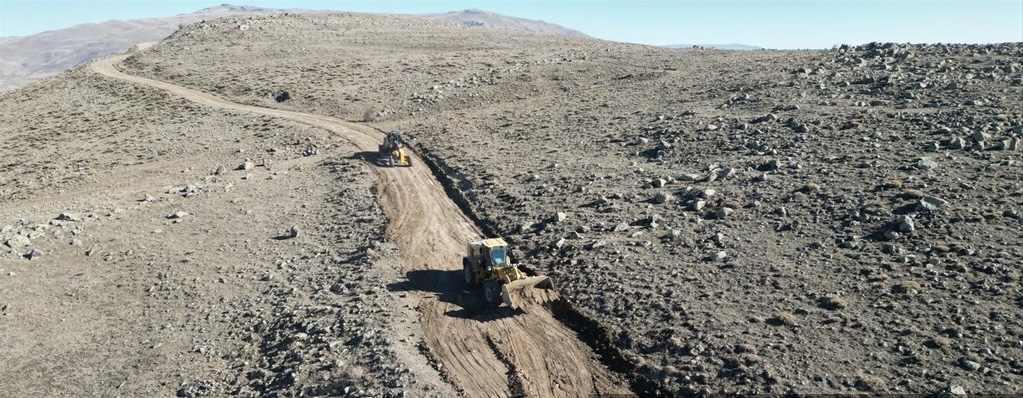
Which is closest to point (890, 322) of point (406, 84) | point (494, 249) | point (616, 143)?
point (494, 249)

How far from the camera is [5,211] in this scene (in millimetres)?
35094

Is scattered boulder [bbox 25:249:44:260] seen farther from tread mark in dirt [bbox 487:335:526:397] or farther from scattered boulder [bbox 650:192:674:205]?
scattered boulder [bbox 650:192:674:205]

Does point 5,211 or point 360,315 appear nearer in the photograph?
point 360,315

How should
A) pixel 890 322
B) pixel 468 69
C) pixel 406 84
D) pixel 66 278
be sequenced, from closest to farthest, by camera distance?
1. pixel 890 322
2. pixel 66 278
3. pixel 406 84
4. pixel 468 69

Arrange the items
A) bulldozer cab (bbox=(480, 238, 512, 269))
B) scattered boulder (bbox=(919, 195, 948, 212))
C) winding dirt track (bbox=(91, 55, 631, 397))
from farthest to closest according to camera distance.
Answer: scattered boulder (bbox=(919, 195, 948, 212))
bulldozer cab (bbox=(480, 238, 512, 269))
winding dirt track (bbox=(91, 55, 631, 397))

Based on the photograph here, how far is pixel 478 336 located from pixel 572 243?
20.5 feet

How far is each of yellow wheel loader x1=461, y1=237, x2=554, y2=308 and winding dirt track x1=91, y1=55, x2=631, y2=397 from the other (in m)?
0.55

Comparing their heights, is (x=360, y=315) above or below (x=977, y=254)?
below

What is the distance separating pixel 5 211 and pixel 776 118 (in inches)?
1567

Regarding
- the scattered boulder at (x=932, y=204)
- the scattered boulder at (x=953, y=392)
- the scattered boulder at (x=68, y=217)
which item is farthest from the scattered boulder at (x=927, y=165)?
the scattered boulder at (x=68, y=217)

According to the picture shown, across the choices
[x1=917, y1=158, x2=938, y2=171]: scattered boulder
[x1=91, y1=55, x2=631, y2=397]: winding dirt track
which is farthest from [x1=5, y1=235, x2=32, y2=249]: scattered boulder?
[x1=917, y1=158, x2=938, y2=171]: scattered boulder

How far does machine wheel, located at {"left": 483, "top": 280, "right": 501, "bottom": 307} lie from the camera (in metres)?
20.2

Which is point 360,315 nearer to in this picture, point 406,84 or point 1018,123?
point 1018,123

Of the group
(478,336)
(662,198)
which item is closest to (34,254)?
(478,336)
